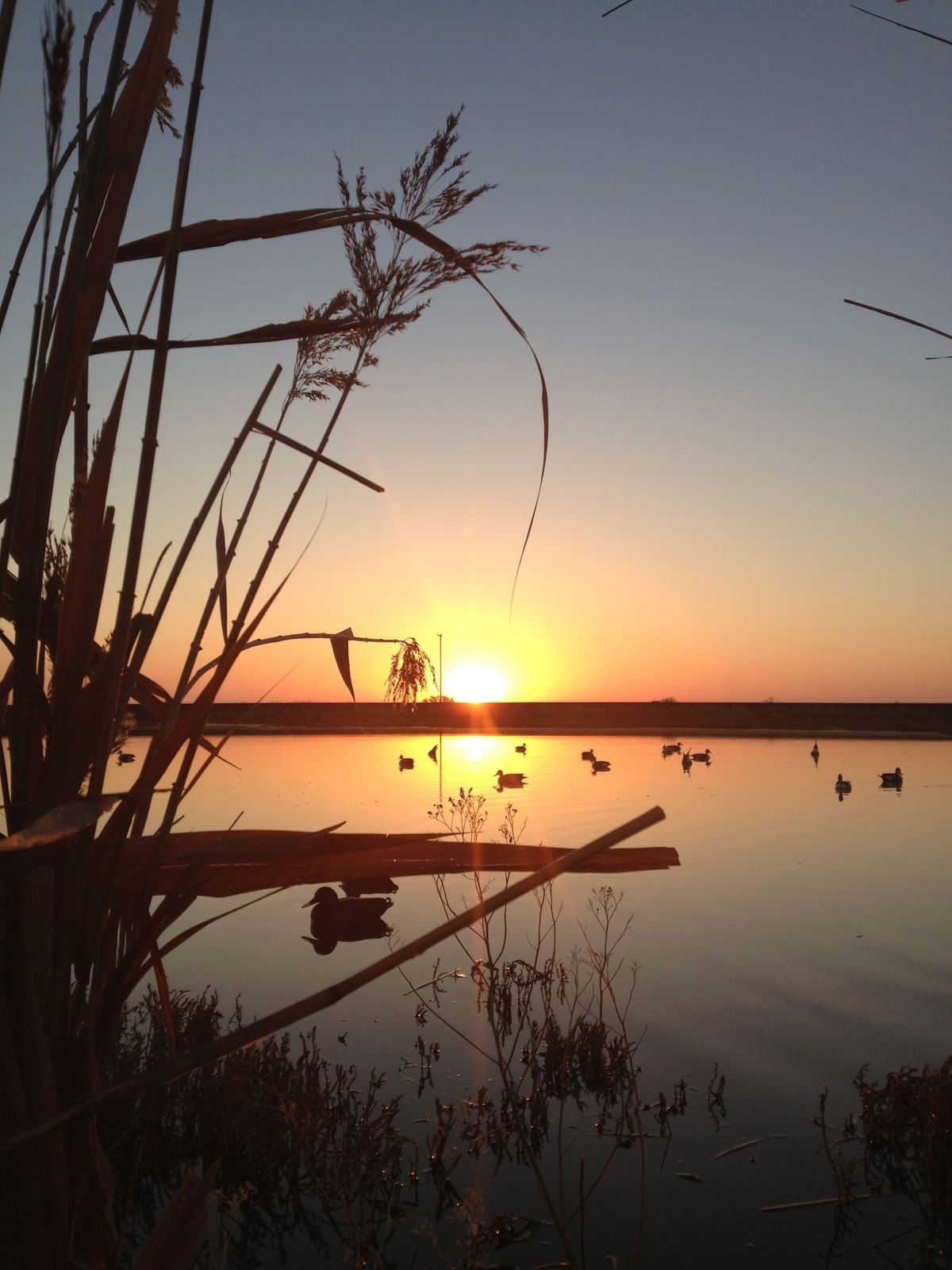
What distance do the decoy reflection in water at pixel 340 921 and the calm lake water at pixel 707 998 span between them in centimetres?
112

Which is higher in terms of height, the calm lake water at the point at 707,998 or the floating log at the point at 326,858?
the floating log at the point at 326,858

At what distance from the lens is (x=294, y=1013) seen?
78cm

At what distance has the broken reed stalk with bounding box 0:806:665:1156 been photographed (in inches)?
28.0

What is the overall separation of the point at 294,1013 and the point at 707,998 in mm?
6830

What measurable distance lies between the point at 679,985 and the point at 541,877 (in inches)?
281

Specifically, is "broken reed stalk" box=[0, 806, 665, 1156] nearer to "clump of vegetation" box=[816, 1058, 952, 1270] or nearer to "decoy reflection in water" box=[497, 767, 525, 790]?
"clump of vegetation" box=[816, 1058, 952, 1270]

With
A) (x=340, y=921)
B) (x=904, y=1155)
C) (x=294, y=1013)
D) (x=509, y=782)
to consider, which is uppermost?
(x=294, y=1013)

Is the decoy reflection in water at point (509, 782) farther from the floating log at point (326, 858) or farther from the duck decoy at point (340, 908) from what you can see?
the floating log at point (326, 858)

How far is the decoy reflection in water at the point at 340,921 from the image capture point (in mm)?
2961

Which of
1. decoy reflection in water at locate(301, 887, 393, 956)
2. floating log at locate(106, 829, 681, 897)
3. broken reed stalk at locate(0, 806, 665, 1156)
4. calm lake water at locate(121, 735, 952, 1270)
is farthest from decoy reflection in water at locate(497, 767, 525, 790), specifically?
broken reed stalk at locate(0, 806, 665, 1156)

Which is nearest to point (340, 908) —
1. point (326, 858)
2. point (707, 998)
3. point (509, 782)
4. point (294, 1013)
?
point (326, 858)

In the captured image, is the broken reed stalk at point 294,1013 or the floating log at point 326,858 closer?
the broken reed stalk at point 294,1013

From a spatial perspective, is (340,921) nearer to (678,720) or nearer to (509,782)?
(509,782)

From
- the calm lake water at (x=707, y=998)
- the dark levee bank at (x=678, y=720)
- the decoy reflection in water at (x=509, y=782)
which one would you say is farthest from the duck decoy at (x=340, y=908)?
the dark levee bank at (x=678, y=720)
